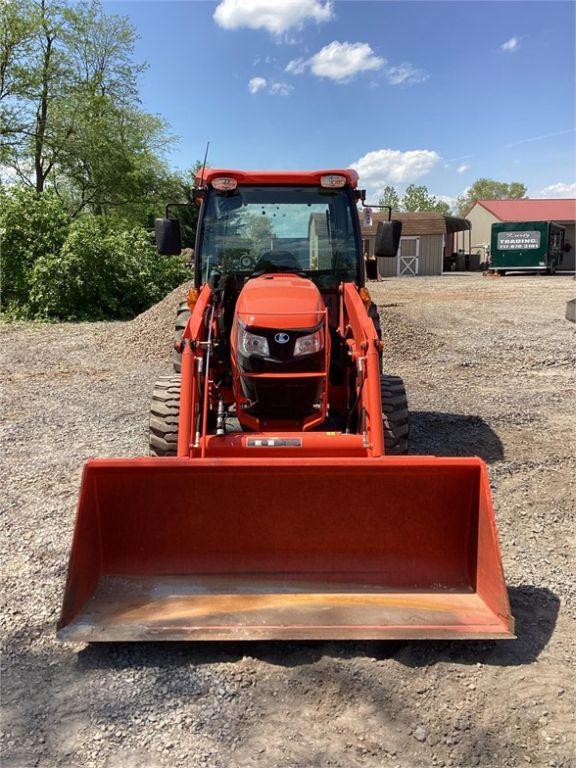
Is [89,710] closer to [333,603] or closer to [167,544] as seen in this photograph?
[167,544]

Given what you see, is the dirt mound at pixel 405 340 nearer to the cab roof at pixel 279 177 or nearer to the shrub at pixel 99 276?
the cab roof at pixel 279 177

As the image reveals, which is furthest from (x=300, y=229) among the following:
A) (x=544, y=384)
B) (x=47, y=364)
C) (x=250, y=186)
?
(x=47, y=364)

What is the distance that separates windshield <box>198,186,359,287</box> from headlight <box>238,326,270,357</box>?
112cm

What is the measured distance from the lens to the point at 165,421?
15.0ft

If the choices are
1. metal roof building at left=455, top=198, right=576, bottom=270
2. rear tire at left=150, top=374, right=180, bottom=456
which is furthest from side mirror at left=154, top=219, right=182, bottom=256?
metal roof building at left=455, top=198, right=576, bottom=270

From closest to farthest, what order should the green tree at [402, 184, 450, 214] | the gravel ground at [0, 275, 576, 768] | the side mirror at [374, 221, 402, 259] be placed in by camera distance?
the gravel ground at [0, 275, 576, 768]
the side mirror at [374, 221, 402, 259]
the green tree at [402, 184, 450, 214]

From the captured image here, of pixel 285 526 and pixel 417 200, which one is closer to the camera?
pixel 285 526

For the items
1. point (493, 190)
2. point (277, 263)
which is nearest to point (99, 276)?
point (277, 263)

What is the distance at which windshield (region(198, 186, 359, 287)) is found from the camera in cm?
520

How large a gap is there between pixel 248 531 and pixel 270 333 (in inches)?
53.2

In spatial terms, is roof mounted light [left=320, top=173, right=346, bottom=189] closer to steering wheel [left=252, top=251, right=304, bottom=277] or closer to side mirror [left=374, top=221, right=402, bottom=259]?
side mirror [left=374, top=221, right=402, bottom=259]

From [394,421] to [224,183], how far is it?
234 centimetres

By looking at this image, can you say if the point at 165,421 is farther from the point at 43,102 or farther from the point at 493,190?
the point at 493,190

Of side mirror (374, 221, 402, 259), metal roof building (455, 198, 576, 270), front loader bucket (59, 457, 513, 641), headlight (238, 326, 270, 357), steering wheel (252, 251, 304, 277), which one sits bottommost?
front loader bucket (59, 457, 513, 641)
